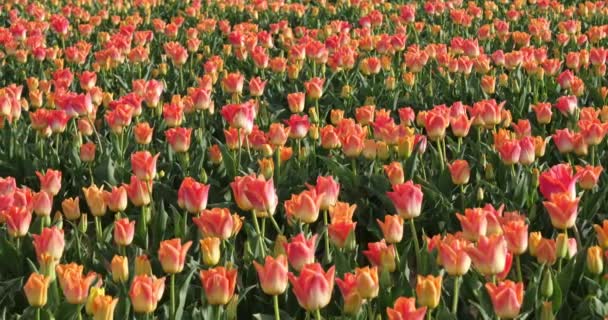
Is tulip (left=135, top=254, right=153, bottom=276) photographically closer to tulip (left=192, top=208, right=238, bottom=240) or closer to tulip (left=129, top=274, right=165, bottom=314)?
tulip (left=192, top=208, right=238, bottom=240)

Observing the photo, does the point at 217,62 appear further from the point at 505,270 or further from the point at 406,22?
the point at 505,270

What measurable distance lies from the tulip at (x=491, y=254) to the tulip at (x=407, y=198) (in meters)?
0.50

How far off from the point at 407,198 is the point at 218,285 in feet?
2.56

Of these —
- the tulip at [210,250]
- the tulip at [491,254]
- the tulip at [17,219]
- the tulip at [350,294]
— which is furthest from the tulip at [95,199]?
the tulip at [491,254]

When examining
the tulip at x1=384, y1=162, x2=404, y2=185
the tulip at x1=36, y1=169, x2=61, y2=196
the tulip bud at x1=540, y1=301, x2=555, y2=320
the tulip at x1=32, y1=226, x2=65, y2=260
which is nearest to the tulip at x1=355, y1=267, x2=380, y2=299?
the tulip bud at x1=540, y1=301, x2=555, y2=320

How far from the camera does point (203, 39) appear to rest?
8.29 meters

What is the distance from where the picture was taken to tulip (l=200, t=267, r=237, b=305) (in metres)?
2.43

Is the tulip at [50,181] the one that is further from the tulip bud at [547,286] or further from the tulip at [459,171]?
the tulip bud at [547,286]

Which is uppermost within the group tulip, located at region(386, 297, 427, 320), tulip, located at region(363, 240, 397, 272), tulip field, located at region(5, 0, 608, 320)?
tulip, located at region(386, 297, 427, 320)

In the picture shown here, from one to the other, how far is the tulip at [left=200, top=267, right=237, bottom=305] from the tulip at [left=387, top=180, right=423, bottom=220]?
0.69 m

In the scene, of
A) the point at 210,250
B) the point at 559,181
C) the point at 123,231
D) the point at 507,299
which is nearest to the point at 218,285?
the point at 210,250

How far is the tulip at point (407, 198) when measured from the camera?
292 cm

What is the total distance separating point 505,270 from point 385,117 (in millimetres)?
1665

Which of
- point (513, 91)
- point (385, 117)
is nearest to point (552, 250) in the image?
point (385, 117)
